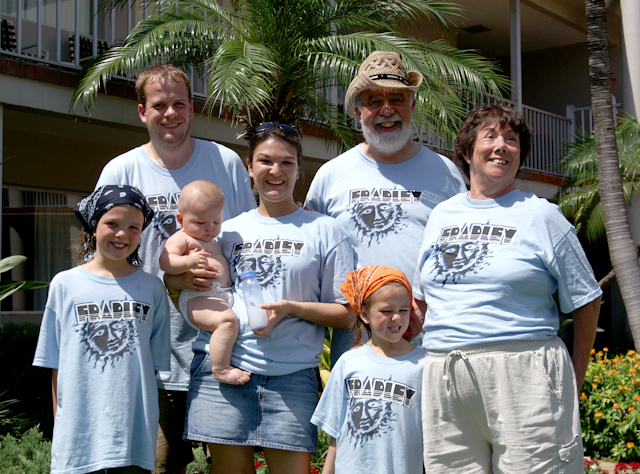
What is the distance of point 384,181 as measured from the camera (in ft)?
10.3

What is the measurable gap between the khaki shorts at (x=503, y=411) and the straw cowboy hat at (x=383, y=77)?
4.38 feet

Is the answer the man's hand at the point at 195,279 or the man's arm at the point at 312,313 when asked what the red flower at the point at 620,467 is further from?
the man's hand at the point at 195,279

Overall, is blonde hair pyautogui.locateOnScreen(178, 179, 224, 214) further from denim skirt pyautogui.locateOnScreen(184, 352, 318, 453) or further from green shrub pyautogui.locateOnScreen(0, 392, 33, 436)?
green shrub pyautogui.locateOnScreen(0, 392, 33, 436)

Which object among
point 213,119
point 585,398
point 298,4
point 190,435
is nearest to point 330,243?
point 190,435

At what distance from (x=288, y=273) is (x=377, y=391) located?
0.61m

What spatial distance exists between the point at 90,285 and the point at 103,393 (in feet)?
1.53

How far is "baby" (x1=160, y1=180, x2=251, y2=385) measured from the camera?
2818mm

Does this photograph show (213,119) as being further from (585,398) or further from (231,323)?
(231,323)

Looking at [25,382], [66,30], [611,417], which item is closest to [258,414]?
[25,382]

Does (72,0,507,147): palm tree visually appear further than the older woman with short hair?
Yes

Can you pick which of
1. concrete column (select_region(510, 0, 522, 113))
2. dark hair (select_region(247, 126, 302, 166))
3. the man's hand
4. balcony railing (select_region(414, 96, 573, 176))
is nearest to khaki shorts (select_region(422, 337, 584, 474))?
the man's hand

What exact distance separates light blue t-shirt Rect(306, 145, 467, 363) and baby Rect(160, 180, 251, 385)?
573 mm

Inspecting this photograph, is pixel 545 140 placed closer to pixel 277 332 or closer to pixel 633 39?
pixel 633 39

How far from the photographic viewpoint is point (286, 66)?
23.4 feet
